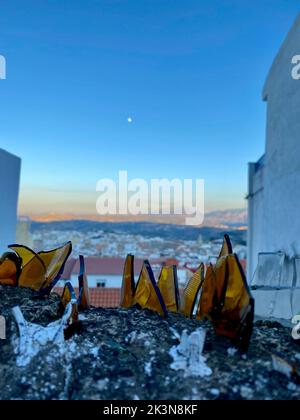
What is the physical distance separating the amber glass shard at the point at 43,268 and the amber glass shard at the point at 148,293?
0.61 metres

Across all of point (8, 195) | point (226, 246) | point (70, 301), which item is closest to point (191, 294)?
point (226, 246)

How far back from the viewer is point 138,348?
1748mm

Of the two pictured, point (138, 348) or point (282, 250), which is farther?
point (282, 250)

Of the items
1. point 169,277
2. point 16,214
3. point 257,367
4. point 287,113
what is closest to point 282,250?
point 287,113

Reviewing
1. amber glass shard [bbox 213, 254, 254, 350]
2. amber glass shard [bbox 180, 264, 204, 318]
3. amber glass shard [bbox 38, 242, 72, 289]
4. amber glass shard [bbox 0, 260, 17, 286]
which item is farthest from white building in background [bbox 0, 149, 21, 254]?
amber glass shard [bbox 213, 254, 254, 350]

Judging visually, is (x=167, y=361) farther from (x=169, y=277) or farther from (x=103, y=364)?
(x=169, y=277)

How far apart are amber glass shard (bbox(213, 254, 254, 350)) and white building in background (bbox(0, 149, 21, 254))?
15.6 feet

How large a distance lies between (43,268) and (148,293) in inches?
34.8

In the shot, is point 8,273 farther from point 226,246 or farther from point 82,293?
point 226,246

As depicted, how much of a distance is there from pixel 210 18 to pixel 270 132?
1.85 m

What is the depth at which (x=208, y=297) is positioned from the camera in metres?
2.09

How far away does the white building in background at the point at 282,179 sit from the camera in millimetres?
3788

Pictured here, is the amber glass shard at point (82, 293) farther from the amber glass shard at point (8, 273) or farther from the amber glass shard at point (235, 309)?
the amber glass shard at point (235, 309)

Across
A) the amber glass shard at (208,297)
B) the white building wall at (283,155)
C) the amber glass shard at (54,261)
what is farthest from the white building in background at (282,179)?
the amber glass shard at (54,261)
